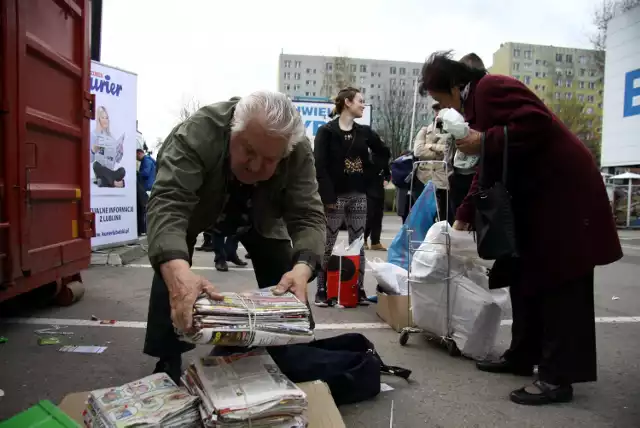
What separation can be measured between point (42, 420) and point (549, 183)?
237 centimetres

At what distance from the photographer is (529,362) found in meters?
2.94

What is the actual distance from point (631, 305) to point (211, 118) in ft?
14.4

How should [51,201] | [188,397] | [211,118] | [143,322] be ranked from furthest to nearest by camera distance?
[143,322] → [51,201] → [211,118] → [188,397]

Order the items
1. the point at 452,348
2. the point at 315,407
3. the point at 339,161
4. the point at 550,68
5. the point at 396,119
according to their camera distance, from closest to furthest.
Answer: the point at 315,407 < the point at 452,348 < the point at 339,161 < the point at 396,119 < the point at 550,68

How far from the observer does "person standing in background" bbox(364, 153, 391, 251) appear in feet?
16.4

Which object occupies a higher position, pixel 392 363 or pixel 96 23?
pixel 96 23

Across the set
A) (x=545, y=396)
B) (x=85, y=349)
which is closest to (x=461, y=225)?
(x=545, y=396)

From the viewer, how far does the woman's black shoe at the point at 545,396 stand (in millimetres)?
2537

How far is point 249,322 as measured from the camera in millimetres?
1695

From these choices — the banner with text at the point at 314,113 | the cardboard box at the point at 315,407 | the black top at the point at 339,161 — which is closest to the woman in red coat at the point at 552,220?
the cardboard box at the point at 315,407

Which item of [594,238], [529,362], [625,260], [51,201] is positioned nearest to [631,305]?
[529,362]

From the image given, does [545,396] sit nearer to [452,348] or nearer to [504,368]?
[504,368]

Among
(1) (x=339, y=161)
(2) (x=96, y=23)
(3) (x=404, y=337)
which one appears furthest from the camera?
(2) (x=96, y=23)

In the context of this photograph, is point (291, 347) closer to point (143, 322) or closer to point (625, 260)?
point (143, 322)
